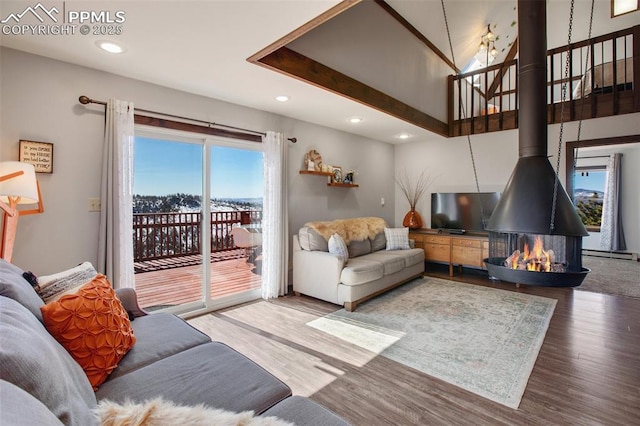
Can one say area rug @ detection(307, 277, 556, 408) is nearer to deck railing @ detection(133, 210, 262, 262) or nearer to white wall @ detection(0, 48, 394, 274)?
deck railing @ detection(133, 210, 262, 262)

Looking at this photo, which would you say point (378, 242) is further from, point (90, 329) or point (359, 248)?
point (90, 329)

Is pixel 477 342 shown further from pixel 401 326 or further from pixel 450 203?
pixel 450 203

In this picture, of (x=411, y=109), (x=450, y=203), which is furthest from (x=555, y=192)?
(x=450, y=203)

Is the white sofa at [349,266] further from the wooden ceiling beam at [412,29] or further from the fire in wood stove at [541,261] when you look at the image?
the wooden ceiling beam at [412,29]

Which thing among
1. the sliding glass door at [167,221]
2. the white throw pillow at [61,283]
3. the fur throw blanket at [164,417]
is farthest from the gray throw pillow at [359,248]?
the fur throw blanket at [164,417]

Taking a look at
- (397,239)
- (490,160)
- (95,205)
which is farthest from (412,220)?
(95,205)

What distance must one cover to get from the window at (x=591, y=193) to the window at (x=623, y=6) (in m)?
5.15

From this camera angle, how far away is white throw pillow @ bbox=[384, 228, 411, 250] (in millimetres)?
4941

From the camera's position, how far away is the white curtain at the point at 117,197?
107 inches

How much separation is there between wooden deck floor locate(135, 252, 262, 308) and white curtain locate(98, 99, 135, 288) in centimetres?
55

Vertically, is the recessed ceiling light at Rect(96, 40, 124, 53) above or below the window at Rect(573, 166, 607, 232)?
above

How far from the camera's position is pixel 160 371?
142 cm

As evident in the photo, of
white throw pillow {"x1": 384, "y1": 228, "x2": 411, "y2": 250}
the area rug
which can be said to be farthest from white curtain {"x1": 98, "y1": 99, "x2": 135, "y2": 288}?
white throw pillow {"x1": 384, "y1": 228, "x2": 411, "y2": 250}

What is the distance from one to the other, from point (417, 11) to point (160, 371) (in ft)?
16.3
